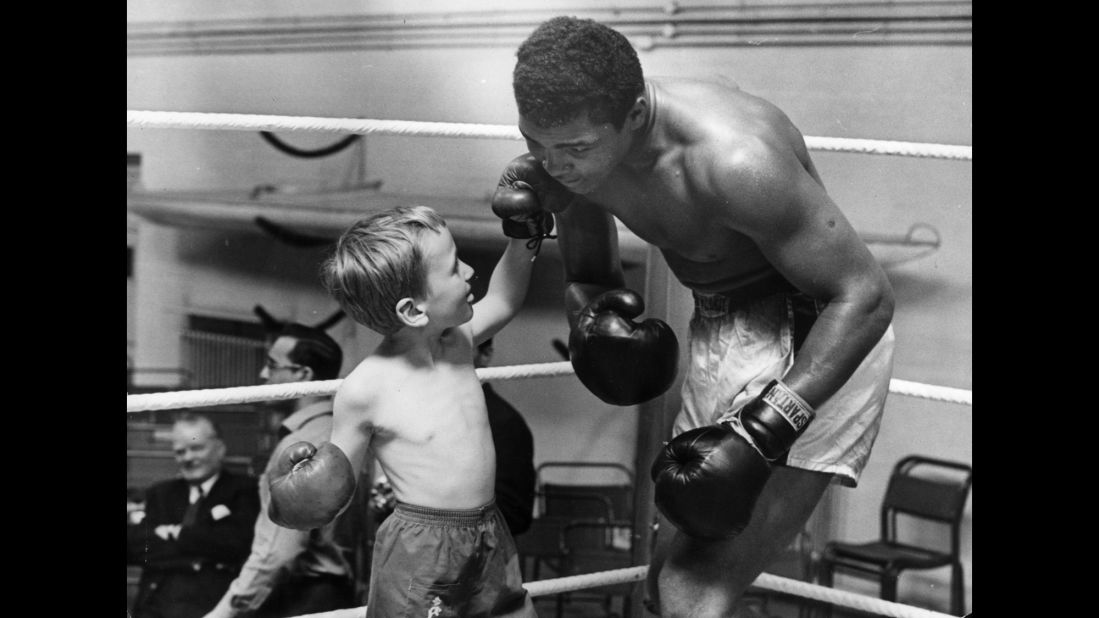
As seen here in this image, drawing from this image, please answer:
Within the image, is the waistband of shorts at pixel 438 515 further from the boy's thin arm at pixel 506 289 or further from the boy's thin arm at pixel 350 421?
the boy's thin arm at pixel 506 289

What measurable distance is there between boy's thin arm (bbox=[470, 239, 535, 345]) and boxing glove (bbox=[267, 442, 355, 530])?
0.24 meters

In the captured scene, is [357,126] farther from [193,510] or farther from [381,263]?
[193,510]

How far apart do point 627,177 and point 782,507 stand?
0.40 metres

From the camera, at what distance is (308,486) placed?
41.0 inches

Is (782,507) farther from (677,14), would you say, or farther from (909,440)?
(909,440)

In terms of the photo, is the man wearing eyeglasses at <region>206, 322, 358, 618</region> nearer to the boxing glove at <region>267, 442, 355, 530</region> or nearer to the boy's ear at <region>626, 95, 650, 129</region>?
the boxing glove at <region>267, 442, 355, 530</region>

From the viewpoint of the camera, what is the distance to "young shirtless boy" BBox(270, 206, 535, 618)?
1.08 metres

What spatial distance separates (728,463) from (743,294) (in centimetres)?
23

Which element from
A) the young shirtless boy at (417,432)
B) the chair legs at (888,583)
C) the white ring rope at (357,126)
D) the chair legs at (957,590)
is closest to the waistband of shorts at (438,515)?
the young shirtless boy at (417,432)

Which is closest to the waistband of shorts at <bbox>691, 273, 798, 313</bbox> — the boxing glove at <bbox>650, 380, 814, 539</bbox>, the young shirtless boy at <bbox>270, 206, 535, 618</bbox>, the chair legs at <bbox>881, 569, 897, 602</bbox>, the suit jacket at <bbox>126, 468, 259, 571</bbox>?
the boxing glove at <bbox>650, 380, 814, 539</bbox>

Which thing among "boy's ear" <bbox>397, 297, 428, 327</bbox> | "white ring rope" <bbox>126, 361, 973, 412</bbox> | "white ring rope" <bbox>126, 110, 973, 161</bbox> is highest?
"white ring rope" <bbox>126, 110, 973, 161</bbox>

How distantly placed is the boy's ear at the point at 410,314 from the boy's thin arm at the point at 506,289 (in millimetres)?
124

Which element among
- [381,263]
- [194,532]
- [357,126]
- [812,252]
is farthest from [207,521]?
[812,252]

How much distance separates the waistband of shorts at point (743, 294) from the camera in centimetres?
118
